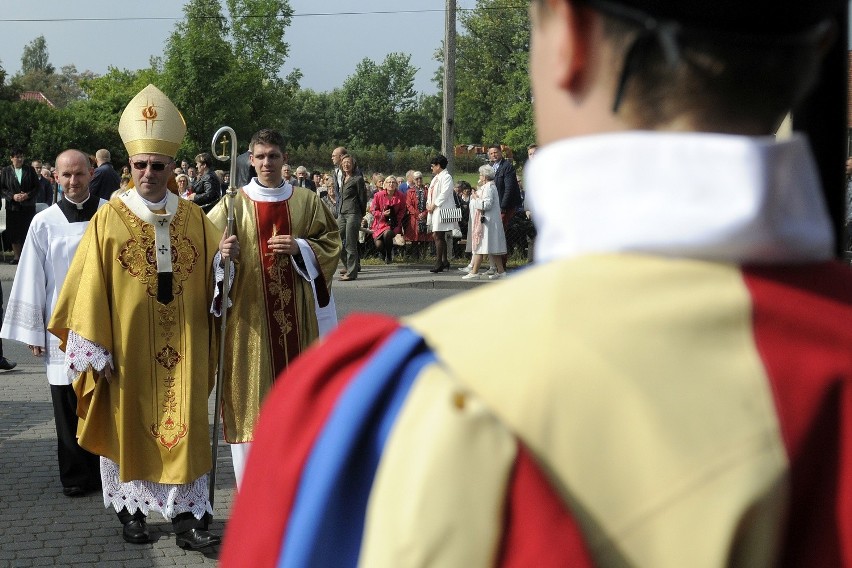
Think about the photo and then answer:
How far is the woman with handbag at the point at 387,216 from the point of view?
18781 mm

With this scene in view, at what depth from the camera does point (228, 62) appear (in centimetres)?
5294

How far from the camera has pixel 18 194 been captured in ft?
58.6

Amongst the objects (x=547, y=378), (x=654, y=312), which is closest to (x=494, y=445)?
(x=547, y=378)

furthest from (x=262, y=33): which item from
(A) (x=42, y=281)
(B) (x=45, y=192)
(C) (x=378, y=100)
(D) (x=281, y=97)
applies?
(A) (x=42, y=281)

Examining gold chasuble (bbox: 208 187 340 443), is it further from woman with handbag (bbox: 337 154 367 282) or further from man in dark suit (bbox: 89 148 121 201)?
woman with handbag (bbox: 337 154 367 282)

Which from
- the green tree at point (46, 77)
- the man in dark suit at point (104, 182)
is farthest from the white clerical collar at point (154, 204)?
the green tree at point (46, 77)

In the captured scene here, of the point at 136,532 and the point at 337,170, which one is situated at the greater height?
the point at 337,170

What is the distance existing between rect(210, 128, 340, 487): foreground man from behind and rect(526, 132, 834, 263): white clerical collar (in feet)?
16.6

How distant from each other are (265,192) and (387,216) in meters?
→ 12.7

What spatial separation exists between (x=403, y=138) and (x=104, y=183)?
85983 mm

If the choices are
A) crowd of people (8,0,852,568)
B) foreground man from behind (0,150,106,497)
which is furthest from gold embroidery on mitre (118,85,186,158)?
crowd of people (8,0,852,568)

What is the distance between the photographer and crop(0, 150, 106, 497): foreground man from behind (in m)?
6.46

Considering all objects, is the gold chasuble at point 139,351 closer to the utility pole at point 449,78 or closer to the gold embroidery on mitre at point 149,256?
the gold embroidery on mitre at point 149,256

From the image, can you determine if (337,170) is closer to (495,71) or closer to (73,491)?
(73,491)
